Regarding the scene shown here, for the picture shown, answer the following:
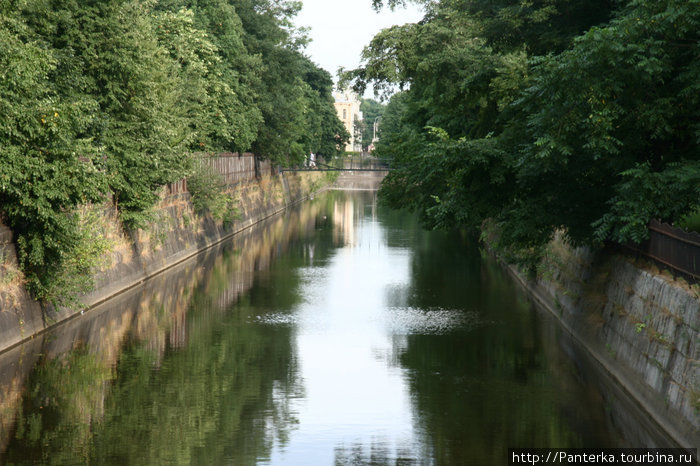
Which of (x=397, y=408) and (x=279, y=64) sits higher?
(x=279, y=64)

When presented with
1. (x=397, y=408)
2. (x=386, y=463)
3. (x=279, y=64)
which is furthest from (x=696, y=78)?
(x=279, y=64)

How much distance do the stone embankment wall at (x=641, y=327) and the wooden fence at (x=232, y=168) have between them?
21.7 meters

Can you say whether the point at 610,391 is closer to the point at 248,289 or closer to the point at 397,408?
the point at 397,408

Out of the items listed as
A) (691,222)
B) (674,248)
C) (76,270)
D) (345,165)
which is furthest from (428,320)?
(345,165)

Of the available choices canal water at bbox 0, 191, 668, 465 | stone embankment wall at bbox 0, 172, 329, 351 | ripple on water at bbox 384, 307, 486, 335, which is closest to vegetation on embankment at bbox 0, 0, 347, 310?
stone embankment wall at bbox 0, 172, 329, 351

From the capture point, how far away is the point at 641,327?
16531 millimetres

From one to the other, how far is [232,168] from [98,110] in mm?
29753

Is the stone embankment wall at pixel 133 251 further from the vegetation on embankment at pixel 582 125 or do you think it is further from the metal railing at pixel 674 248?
the metal railing at pixel 674 248

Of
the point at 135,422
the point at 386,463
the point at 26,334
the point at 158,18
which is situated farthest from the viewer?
the point at 158,18

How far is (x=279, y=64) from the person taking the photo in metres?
61.0

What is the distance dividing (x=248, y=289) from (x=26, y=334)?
36.0 feet

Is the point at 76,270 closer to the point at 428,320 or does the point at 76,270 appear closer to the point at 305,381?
the point at 305,381

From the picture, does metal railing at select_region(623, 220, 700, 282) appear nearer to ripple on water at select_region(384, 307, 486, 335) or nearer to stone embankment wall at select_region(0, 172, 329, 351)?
ripple on water at select_region(384, 307, 486, 335)

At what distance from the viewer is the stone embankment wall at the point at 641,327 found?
13.8 m
